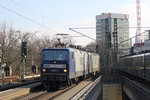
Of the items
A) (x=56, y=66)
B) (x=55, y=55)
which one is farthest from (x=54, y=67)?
(x=55, y=55)

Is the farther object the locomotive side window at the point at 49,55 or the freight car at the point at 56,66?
the locomotive side window at the point at 49,55

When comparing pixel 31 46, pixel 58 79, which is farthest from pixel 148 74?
pixel 31 46

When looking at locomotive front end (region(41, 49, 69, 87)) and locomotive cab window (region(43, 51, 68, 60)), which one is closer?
locomotive front end (region(41, 49, 69, 87))

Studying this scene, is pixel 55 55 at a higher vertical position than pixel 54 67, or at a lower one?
higher

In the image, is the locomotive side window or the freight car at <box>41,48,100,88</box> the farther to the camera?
the locomotive side window

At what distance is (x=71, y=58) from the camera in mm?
18578

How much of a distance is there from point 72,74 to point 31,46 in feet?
110

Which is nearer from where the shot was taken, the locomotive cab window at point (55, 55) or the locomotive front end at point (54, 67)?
the locomotive front end at point (54, 67)

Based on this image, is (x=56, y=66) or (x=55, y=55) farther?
(x=55, y=55)

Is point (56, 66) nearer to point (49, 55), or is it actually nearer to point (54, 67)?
point (54, 67)

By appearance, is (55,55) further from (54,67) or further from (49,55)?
(54,67)

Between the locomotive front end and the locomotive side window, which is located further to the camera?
the locomotive side window

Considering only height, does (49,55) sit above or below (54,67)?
above

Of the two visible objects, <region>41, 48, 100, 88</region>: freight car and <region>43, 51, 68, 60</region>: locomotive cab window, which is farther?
<region>43, 51, 68, 60</region>: locomotive cab window
